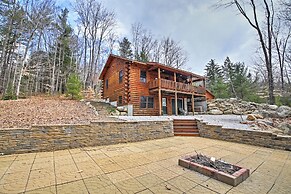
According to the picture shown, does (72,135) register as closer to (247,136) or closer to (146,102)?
(247,136)

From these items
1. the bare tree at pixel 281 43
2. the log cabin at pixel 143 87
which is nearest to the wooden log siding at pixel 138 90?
the log cabin at pixel 143 87

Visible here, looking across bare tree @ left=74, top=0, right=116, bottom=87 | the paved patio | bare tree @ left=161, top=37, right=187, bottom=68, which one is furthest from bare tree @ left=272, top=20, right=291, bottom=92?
bare tree @ left=74, top=0, right=116, bottom=87

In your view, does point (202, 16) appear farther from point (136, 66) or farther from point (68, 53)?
point (68, 53)

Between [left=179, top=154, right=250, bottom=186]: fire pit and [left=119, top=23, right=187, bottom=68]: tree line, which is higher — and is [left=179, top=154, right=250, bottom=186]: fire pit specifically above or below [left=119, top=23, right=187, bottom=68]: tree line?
below

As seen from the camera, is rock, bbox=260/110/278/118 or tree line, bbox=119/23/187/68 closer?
rock, bbox=260/110/278/118

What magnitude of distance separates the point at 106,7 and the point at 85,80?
36.2 feet

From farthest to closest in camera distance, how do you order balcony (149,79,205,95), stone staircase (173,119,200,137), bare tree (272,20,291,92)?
bare tree (272,20,291,92)
balcony (149,79,205,95)
stone staircase (173,119,200,137)

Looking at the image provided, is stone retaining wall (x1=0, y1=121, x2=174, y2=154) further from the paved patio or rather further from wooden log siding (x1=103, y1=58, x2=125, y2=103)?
wooden log siding (x1=103, y1=58, x2=125, y2=103)

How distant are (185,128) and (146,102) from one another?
217 inches

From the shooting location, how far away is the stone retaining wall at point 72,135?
391 centimetres

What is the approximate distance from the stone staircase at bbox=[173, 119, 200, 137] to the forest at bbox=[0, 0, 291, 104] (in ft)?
28.1

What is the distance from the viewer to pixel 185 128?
298 inches

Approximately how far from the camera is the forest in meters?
13.0

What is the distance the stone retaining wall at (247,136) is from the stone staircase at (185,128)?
13.8 inches
